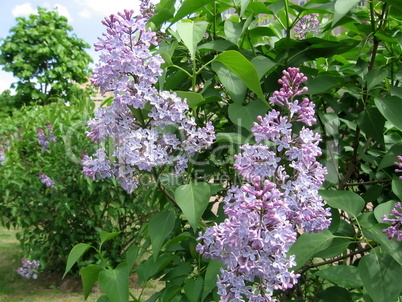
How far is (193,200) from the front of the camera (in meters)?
1.12

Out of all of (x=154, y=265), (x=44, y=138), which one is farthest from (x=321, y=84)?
(x=44, y=138)

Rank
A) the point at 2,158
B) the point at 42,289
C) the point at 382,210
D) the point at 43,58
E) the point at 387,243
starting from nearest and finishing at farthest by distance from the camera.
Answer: the point at 387,243, the point at 382,210, the point at 2,158, the point at 42,289, the point at 43,58

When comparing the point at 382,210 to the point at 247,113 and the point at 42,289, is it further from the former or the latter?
the point at 42,289

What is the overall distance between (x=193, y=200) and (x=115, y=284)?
41 cm

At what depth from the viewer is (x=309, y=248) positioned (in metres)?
1.08

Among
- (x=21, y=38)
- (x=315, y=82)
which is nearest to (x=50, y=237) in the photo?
(x=315, y=82)

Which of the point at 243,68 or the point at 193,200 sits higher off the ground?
the point at 243,68

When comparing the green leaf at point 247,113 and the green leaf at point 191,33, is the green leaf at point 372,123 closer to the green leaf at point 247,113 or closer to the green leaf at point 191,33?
the green leaf at point 247,113

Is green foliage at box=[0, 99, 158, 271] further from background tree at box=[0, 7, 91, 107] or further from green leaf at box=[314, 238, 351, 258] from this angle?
background tree at box=[0, 7, 91, 107]

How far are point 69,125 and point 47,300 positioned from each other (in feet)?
6.10

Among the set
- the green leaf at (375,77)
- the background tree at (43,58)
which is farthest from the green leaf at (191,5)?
the background tree at (43,58)

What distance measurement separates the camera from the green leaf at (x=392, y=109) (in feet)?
4.12

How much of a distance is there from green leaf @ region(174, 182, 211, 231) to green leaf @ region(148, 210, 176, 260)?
14cm

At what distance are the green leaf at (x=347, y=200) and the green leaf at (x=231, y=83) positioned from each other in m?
0.38
